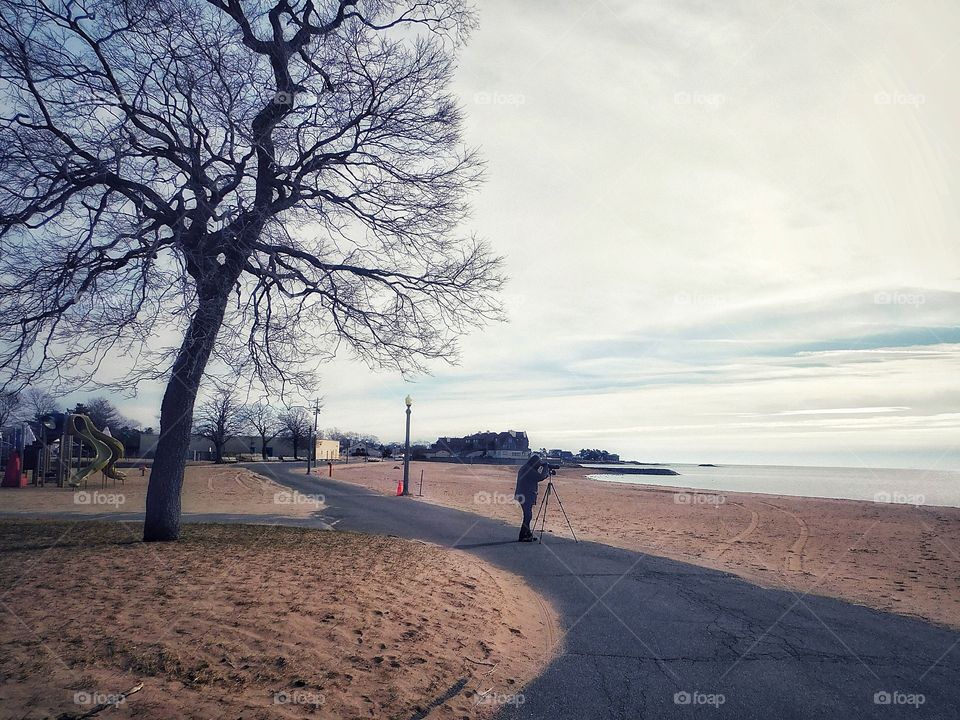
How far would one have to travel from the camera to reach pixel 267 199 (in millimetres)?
11008

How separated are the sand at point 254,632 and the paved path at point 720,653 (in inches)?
19.5

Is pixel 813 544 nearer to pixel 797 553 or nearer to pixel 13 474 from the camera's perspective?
pixel 797 553

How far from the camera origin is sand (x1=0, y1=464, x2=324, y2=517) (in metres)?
18.8

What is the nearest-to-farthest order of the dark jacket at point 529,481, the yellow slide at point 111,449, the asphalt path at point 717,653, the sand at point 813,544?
the asphalt path at point 717,653 → the sand at point 813,544 → the dark jacket at point 529,481 → the yellow slide at point 111,449

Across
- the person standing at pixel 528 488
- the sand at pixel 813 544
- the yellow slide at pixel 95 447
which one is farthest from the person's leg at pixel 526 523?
the yellow slide at pixel 95 447

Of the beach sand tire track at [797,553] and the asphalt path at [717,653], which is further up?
the asphalt path at [717,653]

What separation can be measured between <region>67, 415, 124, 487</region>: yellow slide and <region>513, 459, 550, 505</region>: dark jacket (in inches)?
956

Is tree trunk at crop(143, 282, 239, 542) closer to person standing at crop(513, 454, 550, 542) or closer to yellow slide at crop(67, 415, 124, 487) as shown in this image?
person standing at crop(513, 454, 550, 542)

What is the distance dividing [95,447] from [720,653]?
31.4 meters

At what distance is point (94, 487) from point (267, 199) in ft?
80.1

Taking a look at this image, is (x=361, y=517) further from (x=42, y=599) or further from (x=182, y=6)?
(x=182, y=6)

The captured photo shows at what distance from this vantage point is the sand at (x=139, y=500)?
18797 millimetres

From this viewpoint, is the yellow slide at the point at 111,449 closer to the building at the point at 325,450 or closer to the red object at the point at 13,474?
the red object at the point at 13,474

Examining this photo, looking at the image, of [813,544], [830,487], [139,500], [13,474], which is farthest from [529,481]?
[830,487]
